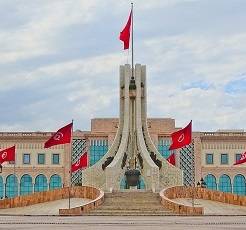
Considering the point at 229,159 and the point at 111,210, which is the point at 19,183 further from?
the point at 111,210

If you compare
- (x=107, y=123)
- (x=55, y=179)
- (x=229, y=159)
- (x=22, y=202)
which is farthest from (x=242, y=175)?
(x=22, y=202)

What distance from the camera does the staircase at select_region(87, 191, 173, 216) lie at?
3575 cm

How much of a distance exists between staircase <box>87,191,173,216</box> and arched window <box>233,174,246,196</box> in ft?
113

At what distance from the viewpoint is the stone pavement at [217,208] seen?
1449 inches

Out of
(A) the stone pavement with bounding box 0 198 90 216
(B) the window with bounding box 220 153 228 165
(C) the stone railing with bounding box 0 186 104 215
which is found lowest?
(A) the stone pavement with bounding box 0 198 90 216

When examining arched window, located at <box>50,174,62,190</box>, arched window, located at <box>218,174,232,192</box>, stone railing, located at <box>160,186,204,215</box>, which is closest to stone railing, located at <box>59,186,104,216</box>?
stone railing, located at <box>160,186,204,215</box>

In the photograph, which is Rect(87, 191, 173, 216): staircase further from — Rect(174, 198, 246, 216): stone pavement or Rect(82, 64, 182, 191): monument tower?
Rect(82, 64, 182, 191): monument tower

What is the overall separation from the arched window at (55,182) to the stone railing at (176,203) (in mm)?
33249

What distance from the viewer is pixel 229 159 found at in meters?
78.9

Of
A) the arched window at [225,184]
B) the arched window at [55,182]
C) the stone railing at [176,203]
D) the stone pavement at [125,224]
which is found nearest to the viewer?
the stone pavement at [125,224]

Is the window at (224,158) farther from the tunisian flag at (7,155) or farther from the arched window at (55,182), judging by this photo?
the tunisian flag at (7,155)

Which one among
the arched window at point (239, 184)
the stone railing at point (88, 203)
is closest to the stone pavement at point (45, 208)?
the stone railing at point (88, 203)

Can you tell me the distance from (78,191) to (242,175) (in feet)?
116

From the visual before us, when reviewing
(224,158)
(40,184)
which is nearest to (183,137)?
(224,158)
